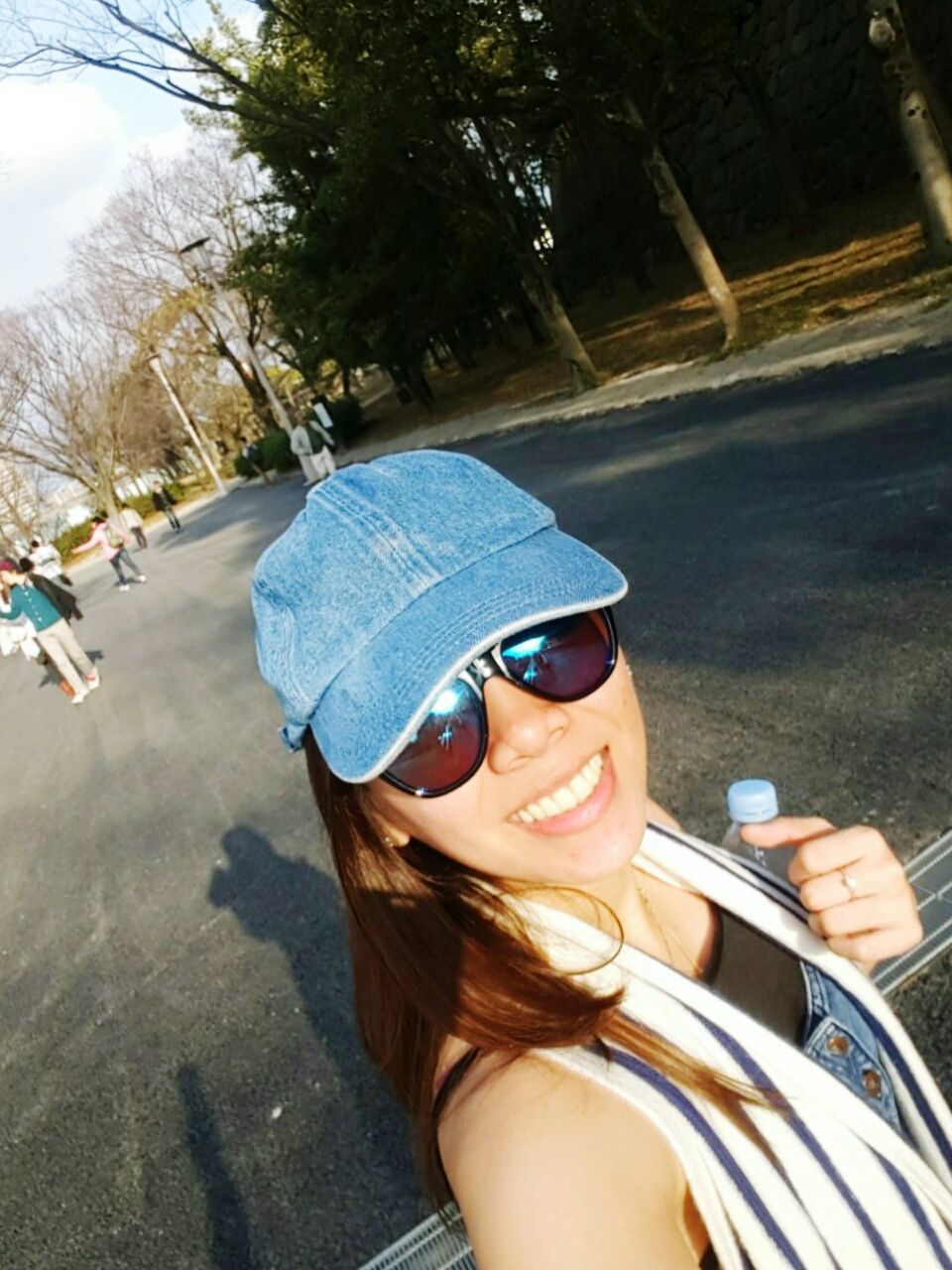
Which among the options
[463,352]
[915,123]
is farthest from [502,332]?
[915,123]

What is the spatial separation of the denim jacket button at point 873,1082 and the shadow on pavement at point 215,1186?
202 cm

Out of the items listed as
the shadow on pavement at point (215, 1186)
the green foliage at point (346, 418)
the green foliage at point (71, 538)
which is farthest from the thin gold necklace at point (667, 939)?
the green foliage at point (71, 538)

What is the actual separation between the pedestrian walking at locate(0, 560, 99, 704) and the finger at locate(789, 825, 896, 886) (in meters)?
10.5

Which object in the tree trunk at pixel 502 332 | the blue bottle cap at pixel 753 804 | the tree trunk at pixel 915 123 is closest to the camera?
the blue bottle cap at pixel 753 804

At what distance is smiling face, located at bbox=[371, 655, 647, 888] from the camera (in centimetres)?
115

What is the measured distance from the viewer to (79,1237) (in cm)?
267

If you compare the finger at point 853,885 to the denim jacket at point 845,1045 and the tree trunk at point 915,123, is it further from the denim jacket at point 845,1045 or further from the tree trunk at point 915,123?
the tree trunk at point 915,123

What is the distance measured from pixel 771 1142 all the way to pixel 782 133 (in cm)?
2595

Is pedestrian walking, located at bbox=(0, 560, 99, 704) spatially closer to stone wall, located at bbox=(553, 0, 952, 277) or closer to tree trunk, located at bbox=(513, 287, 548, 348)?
stone wall, located at bbox=(553, 0, 952, 277)

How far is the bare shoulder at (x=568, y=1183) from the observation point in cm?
85

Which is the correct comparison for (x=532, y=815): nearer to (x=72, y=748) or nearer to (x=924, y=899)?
(x=924, y=899)

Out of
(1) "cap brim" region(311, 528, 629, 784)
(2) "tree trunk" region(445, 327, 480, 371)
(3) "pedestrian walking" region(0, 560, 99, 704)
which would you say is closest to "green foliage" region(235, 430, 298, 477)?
(2) "tree trunk" region(445, 327, 480, 371)

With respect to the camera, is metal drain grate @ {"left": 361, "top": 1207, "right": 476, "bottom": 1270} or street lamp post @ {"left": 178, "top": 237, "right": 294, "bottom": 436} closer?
metal drain grate @ {"left": 361, "top": 1207, "right": 476, "bottom": 1270}

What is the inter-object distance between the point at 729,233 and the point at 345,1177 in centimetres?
2819
